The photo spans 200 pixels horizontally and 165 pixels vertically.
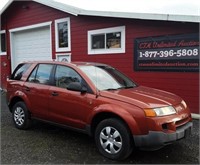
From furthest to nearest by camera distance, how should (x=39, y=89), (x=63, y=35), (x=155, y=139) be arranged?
(x=63, y=35)
(x=39, y=89)
(x=155, y=139)

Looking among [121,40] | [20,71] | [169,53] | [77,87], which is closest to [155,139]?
[77,87]

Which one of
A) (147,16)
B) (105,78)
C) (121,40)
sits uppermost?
(147,16)

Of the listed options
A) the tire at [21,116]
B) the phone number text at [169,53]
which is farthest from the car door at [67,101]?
the phone number text at [169,53]

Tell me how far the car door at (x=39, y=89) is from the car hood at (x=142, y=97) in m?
1.54

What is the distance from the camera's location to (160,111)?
4.33m

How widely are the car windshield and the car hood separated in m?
0.27

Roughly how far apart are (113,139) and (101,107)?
0.59 metres

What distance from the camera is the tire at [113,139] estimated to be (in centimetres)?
436

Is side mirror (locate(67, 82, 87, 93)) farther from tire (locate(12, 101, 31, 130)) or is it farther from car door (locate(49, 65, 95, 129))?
tire (locate(12, 101, 31, 130))

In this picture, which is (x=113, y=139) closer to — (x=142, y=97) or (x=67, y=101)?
(x=142, y=97)

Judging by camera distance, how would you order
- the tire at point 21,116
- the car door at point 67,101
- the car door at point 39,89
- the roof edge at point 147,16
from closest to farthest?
1. the car door at point 67,101
2. the car door at point 39,89
3. the tire at point 21,116
4. the roof edge at point 147,16

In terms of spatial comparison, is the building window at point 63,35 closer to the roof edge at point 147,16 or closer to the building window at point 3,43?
the roof edge at point 147,16

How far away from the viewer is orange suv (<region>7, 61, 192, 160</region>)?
425cm

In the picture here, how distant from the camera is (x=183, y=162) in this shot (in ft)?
14.7
